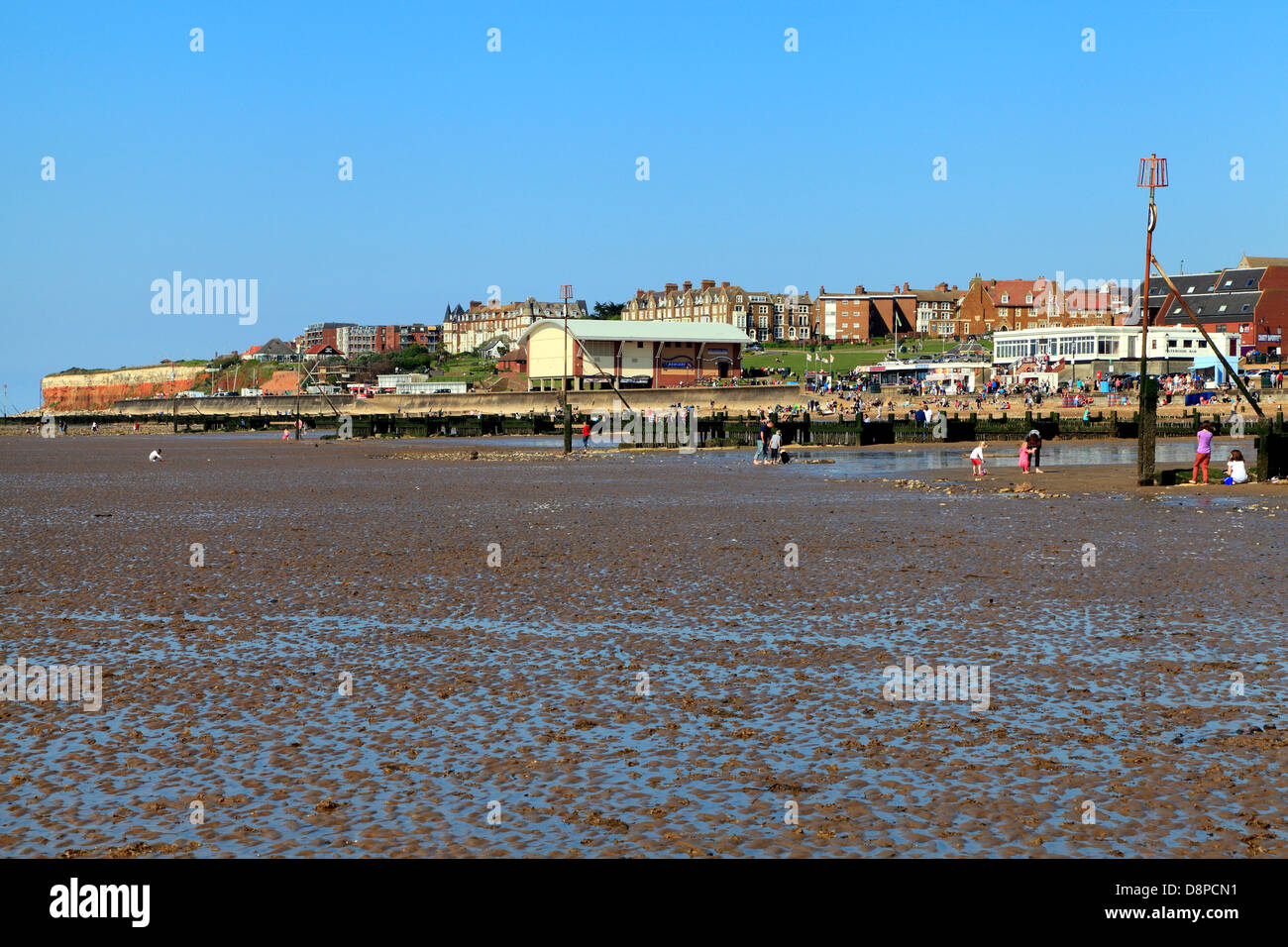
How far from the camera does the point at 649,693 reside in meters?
10.5

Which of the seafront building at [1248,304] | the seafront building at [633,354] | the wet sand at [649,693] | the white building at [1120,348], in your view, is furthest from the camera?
the seafront building at [633,354]

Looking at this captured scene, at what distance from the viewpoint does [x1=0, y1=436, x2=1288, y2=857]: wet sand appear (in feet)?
23.2

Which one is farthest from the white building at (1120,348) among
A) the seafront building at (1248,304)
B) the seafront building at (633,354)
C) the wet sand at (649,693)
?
the wet sand at (649,693)

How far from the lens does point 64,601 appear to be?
51.8 ft

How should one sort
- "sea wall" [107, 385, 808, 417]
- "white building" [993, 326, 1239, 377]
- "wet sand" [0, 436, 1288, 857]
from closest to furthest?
1. "wet sand" [0, 436, 1288, 857]
2. "white building" [993, 326, 1239, 377]
3. "sea wall" [107, 385, 808, 417]

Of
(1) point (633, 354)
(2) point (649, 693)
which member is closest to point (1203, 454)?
(2) point (649, 693)

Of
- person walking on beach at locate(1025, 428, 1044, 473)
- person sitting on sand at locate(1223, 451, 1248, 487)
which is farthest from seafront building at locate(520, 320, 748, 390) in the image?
person sitting on sand at locate(1223, 451, 1248, 487)

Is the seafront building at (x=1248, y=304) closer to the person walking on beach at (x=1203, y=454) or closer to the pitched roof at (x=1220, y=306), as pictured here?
the pitched roof at (x=1220, y=306)

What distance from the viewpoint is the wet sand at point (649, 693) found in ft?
23.2

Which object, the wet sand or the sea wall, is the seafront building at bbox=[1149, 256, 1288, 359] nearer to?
the sea wall

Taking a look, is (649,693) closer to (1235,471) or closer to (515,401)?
(1235,471)
